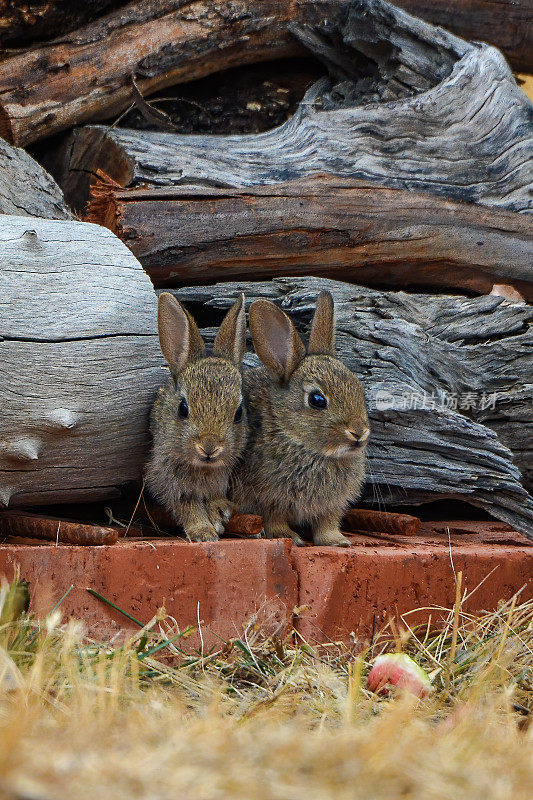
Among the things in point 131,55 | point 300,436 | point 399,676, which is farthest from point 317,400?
point 131,55

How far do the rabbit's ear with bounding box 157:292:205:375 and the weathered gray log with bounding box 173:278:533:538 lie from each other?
655mm

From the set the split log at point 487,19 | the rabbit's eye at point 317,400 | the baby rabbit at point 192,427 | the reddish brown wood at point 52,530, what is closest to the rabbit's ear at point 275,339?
the baby rabbit at point 192,427

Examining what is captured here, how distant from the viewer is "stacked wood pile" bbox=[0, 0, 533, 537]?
166 inches

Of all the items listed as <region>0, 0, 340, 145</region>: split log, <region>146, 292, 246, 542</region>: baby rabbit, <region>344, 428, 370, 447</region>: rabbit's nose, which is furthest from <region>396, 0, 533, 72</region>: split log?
<region>344, 428, 370, 447</region>: rabbit's nose

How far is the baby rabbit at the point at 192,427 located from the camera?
4141 millimetres

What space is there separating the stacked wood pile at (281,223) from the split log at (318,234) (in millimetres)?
12

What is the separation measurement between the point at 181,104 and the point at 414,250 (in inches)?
78.2

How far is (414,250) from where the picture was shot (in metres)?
5.57

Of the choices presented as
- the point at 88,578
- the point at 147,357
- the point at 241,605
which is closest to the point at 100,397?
the point at 147,357

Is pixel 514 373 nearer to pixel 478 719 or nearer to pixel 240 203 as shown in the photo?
pixel 240 203

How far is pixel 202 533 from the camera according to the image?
4172mm

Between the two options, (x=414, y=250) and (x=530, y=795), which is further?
(x=414, y=250)

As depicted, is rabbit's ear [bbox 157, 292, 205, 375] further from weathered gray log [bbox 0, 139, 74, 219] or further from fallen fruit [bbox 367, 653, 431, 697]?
fallen fruit [bbox 367, 653, 431, 697]

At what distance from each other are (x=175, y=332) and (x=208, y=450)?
2.29 feet
